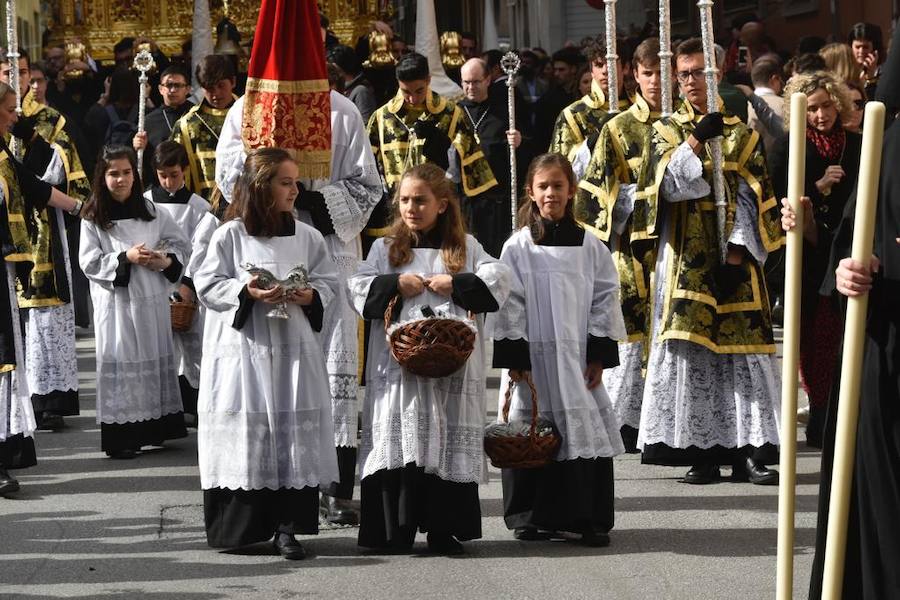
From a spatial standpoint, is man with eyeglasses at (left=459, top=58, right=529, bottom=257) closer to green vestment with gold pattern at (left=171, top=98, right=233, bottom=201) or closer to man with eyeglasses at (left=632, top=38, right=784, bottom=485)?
green vestment with gold pattern at (left=171, top=98, right=233, bottom=201)

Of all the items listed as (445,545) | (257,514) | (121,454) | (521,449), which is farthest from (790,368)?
(121,454)

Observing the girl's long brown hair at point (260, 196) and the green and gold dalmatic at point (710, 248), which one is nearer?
the girl's long brown hair at point (260, 196)

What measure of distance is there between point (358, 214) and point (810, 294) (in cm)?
302

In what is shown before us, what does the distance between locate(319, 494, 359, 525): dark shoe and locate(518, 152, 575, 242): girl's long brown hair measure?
4.88 ft

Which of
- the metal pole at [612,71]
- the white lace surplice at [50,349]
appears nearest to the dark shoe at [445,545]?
the metal pole at [612,71]

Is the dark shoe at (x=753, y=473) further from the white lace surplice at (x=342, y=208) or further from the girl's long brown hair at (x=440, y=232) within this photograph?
the girl's long brown hair at (x=440, y=232)

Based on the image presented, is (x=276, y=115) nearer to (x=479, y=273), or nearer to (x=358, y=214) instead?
(x=358, y=214)

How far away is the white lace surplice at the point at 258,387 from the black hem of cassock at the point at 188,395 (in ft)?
12.2

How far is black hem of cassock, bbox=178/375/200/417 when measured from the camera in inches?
453

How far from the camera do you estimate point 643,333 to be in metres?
9.73

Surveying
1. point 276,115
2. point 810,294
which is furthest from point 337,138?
point 810,294

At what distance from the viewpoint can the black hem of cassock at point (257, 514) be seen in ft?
25.2

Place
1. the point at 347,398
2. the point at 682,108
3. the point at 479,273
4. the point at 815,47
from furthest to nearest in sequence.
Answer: the point at 815,47, the point at 682,108, the point at 347,398, the point at 479,273

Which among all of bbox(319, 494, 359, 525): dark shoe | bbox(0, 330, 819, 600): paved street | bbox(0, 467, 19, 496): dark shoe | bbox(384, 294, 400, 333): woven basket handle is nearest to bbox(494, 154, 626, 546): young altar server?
bbox(0, 330, 819, 600): paved street
